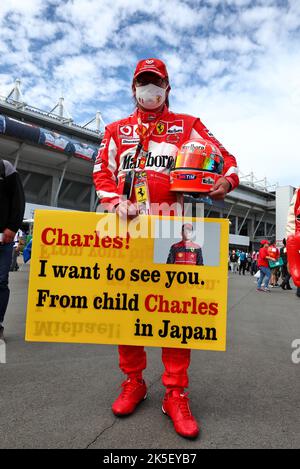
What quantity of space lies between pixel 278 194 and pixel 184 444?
5250 centimetres

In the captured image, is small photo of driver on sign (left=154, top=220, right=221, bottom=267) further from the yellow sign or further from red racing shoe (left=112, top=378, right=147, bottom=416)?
red racing shoe (left=112, top=378, right=147, bottom=416)

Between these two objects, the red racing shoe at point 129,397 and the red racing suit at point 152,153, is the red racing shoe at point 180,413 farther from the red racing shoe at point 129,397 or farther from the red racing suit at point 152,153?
the red racing suit at point 152,153

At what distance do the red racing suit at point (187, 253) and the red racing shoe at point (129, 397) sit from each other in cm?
74

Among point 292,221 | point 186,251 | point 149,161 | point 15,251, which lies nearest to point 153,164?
point 149,161

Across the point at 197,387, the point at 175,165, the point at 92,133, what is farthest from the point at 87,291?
the point at 92,133

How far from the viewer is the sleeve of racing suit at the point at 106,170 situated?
2078 millimetres

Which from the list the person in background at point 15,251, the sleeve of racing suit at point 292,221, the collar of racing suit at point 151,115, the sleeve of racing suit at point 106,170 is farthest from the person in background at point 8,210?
the person in background at point 15,251

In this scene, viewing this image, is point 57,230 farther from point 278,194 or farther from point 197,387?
point 278,194

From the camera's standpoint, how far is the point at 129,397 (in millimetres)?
1988

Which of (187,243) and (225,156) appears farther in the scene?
(225,156)

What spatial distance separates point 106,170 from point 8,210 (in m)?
1.43

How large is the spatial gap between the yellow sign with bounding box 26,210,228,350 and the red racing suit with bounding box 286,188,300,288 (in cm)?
72

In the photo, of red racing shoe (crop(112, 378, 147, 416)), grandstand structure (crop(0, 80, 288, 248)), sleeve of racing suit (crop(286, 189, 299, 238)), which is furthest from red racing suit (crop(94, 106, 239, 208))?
grandstand structure (crop(0, 80, 288, 248))

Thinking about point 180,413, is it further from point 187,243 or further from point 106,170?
point 106,170
